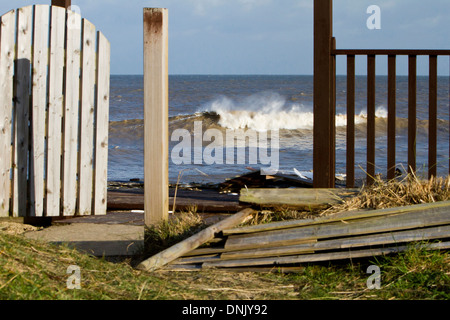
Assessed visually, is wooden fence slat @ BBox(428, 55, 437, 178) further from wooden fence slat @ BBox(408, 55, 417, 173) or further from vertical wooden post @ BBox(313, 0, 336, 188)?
vertical wooden post @ BBox(313, 0, 336, 188)

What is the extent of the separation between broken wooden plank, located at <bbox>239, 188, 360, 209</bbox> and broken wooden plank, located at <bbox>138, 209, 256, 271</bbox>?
0.68 feet

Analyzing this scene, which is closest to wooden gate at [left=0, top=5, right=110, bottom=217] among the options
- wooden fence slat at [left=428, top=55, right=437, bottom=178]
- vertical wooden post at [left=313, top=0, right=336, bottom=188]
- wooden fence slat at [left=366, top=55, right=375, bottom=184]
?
vertical wooden post at [left=313, top=0, right=336, bottom=188]

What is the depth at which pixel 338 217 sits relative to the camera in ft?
12.8

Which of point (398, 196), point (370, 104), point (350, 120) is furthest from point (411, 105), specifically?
point (398, 196)

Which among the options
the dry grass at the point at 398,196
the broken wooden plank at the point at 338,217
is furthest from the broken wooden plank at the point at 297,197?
the broken wooden plank at the point at 338,217

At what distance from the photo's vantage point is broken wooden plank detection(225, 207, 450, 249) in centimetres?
370

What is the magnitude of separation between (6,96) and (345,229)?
11.1ft

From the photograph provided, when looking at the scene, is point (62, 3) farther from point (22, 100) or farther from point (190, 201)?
point (190, 201)

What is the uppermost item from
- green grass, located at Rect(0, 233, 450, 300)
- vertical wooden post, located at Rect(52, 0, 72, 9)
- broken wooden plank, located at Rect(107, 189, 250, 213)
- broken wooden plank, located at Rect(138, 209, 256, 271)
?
vertical wooden post, located at Rect(52, 0, 72, 9)

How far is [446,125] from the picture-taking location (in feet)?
79.0

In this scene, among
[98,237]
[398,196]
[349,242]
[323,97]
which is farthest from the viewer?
[323,97]

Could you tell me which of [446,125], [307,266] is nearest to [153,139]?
[307,266]
